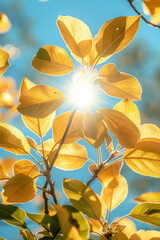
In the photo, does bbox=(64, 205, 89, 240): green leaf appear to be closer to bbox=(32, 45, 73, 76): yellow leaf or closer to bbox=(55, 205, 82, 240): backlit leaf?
bbox=(55, 205, 82, 240): backlit leaf

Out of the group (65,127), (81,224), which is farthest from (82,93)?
(81,224)

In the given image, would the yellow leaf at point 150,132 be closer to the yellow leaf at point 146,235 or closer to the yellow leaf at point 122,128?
the yellow leaf at point 122,128

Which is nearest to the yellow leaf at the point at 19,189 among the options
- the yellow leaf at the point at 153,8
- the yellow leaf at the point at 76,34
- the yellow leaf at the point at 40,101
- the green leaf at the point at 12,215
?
the green leaf at the point at 12,215

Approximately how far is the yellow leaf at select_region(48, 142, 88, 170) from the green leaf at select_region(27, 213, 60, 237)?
0.09 metres

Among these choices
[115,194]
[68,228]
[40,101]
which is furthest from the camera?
[115,194]

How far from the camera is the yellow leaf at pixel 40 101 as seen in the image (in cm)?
37

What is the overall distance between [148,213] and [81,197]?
0.12 m

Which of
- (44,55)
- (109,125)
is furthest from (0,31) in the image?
(109,125)

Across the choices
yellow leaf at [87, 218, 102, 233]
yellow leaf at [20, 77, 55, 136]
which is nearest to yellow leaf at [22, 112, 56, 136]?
yellow leaf at [20, 77, 55, 136]

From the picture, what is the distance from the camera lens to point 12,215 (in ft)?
1.37

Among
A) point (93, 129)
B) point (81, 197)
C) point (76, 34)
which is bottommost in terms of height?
point (81, 197)

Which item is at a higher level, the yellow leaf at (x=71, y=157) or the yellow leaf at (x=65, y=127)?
the yellow leaf at (x=65, y=127)

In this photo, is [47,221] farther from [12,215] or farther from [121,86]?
[121,86]

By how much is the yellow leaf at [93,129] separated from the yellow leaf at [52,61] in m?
0.09
